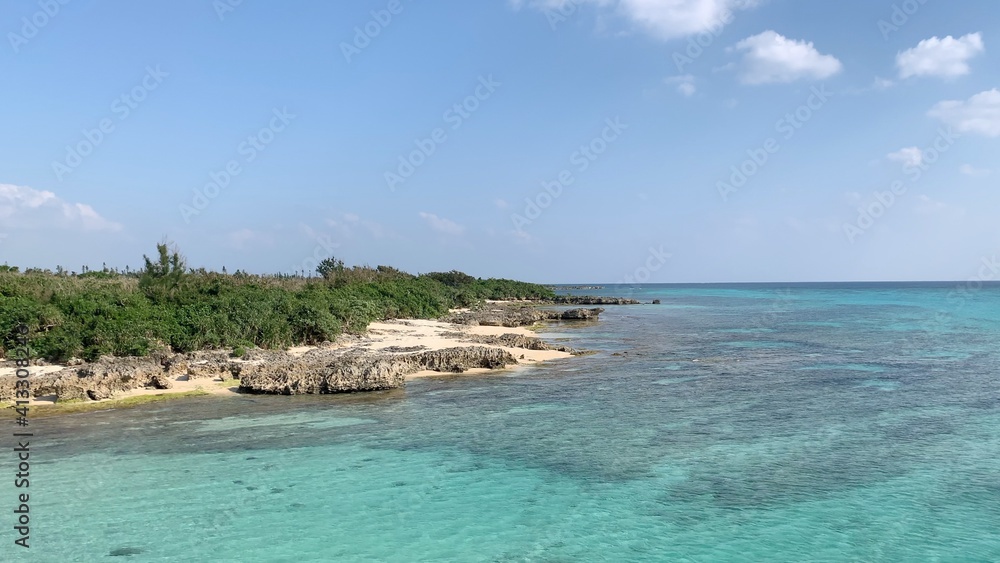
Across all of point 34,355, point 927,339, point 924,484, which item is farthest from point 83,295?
point 927,339

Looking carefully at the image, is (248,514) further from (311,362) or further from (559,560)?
(311,362)

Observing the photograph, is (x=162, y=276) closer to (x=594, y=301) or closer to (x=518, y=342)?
(x=518, y=342)

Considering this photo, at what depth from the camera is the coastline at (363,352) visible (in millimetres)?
15336

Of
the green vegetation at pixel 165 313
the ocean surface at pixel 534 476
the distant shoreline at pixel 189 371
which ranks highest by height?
the green vegetation at pixel 165 313

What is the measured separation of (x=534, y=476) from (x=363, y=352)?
46.0 feet

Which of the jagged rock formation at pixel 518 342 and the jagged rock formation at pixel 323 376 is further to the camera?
the jagged rock formation at pixel 518 342

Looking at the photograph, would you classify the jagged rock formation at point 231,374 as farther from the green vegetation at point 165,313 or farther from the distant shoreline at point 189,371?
the green vegetation at point 165,313

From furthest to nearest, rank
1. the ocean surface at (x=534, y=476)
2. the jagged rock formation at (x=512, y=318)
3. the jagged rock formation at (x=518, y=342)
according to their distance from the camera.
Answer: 1. the jagged rock formation at (x=512, y=318)
2. the jagged rock formation at (x=518, y=342)
3. the ocean surface at (x=534, y=476)

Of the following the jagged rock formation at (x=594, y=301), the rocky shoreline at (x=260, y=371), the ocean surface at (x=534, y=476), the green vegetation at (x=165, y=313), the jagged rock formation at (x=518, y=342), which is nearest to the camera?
the ocean surface at (x=534, y=476)

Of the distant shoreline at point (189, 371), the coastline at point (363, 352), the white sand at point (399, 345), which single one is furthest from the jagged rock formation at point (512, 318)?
the distant shoreline at point (189, 371)

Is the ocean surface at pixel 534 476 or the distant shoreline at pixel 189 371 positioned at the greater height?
the distant shoreline at pixel 189 371

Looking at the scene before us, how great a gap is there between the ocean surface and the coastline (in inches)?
45.1

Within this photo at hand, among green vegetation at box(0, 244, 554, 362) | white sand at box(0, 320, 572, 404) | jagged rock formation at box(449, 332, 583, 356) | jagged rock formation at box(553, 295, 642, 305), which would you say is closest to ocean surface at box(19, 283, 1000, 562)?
white sand at box(0, 320, 572, 404)

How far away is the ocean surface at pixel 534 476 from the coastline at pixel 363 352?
114 centimetres
